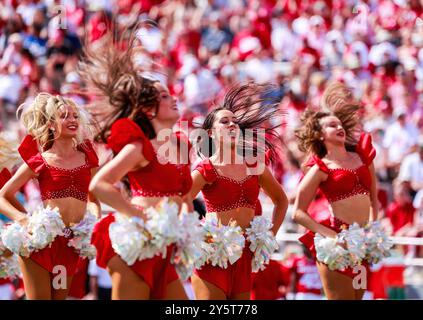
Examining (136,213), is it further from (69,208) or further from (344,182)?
(344,182)

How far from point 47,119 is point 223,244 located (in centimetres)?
145

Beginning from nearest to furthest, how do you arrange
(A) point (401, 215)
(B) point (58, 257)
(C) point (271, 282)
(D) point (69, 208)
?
(B) point (58, 257) < (D) point (69, 208) < (C) point (271, 282) < (A) point (401, 215)

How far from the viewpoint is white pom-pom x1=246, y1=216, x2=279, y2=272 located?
711 cm

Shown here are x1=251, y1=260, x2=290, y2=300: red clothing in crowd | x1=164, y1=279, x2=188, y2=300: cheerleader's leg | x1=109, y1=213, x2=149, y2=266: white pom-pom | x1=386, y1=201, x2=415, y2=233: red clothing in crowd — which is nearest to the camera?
x1=109, y1=213, x2=149, y2=266: white pom-pom

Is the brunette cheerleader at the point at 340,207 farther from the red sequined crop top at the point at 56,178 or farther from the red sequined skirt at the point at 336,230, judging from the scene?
the red sequined crop top at the point at 56,178

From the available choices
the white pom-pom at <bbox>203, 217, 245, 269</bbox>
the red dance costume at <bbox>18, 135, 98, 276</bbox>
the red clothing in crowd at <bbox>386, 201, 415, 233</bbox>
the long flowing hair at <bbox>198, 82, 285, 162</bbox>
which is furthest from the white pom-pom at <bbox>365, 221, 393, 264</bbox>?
the red clothing in crowd at <bbox>386, 201, 415, 233</bbox>

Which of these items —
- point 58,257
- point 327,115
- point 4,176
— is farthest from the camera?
point 327,115

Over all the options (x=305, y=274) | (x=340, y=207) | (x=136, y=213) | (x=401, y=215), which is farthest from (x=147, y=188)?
(x=401, y=215)

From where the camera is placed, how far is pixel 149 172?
591 cm

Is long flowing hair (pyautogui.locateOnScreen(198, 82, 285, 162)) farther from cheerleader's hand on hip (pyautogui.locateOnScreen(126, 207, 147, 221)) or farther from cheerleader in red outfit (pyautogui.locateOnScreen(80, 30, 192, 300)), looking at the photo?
cheerleader's hand on hip (pyautogui.locateOnScreen(126, 207, 147, 221))

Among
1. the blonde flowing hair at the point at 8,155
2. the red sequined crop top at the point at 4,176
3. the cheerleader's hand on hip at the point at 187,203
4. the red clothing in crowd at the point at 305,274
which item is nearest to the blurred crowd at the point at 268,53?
the red clothing in crowd at the point at 305,274

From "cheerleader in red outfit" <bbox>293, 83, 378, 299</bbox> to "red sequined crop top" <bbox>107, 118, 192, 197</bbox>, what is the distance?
1.78 m

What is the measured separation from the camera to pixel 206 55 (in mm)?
14797

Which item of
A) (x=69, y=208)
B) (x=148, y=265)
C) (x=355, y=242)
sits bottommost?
(x=148, y=265)
